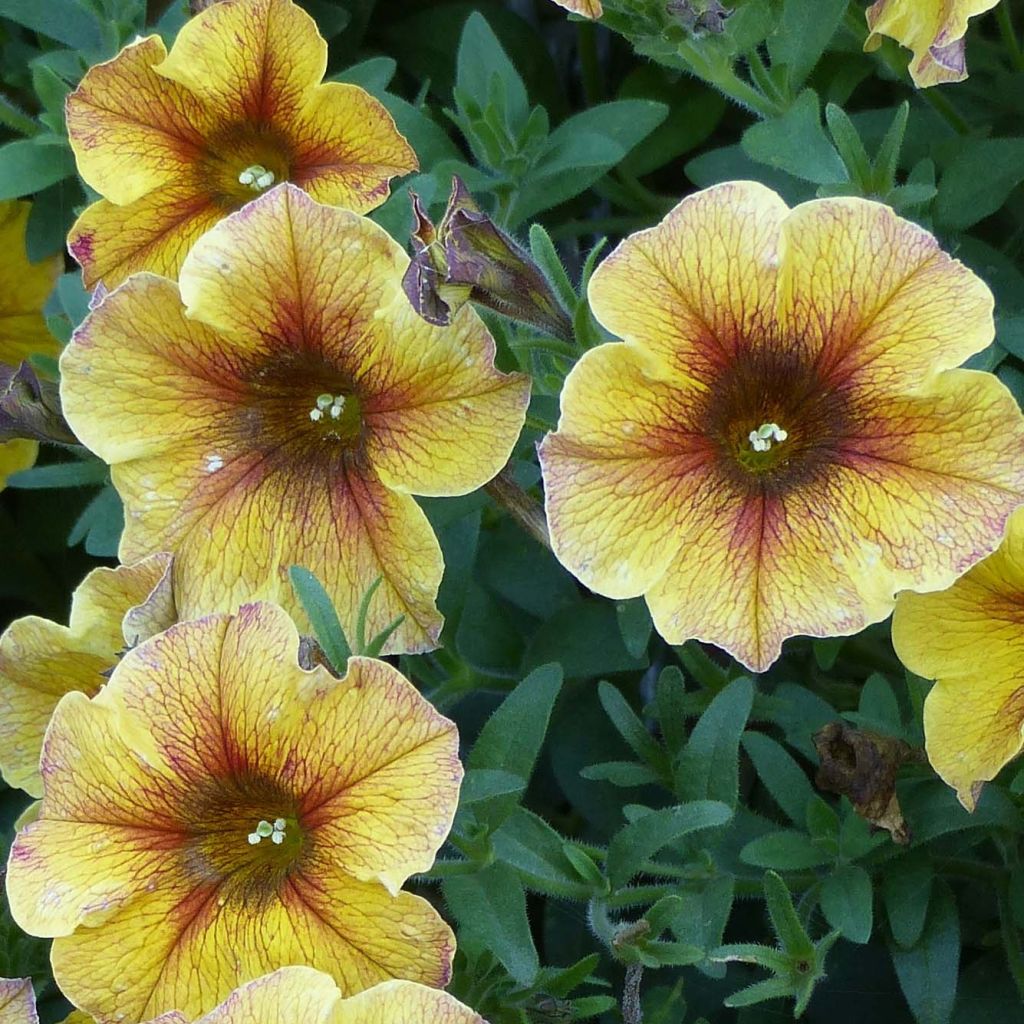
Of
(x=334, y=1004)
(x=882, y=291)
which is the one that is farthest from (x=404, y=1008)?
(x=882, y=291)

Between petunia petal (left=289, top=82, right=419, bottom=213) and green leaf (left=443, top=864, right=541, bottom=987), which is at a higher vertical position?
petunia petal (left=289, top=82, right=419, bottom=213)

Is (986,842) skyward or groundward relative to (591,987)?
skyward

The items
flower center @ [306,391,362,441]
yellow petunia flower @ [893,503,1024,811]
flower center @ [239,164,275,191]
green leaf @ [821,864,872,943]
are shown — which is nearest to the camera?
yellow petunia flower @ [893,503,1024,811]

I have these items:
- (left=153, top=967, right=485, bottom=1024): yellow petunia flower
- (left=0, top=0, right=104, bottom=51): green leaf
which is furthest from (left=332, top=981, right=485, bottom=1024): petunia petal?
(left=0, top=0, right=104, bottom=51): green leaf

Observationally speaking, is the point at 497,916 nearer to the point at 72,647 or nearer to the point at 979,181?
the point at 72,647

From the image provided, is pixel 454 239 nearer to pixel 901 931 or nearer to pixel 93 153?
pixel 93 153

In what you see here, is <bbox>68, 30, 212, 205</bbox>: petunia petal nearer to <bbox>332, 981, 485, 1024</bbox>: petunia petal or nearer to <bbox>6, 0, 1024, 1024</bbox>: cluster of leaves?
<bbox>6, 0, 1024, 1024</bbox>: cluster of leaves

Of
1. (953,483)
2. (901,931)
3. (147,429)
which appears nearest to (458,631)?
(147,429)
